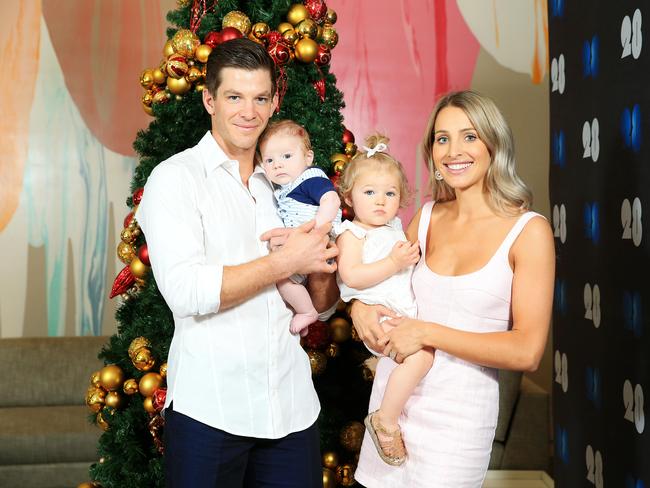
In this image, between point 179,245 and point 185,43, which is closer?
point 179,245

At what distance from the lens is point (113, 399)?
264 centimetres

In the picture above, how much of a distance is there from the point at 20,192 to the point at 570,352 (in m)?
3.85

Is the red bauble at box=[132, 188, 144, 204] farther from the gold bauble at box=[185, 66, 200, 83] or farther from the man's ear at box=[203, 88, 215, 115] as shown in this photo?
the man's ear at box=[203, 88, 215, 115]

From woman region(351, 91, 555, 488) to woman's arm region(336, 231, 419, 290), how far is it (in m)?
0.08

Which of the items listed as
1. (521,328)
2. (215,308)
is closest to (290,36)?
(215,308)

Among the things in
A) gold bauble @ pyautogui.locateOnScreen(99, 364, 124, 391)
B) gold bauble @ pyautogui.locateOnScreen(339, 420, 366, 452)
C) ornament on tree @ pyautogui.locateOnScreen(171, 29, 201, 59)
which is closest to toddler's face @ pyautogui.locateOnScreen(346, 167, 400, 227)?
ornament on tree @ pyautogui.locateOnScreen(171, 29, 201, 59)

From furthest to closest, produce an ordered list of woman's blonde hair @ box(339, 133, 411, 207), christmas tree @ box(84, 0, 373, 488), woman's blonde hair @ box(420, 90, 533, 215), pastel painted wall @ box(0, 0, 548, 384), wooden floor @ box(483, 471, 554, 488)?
pastel painted wall @ box(0, 0, 548, 384), wooden floor @ box(483, 471, 554, 488), christmas tree @ box(84, 0, 373, 488), woman's blonde hair @ box(339, 133, 411, 207), woman's blonde hair @ box(420, 90, 533, 215)

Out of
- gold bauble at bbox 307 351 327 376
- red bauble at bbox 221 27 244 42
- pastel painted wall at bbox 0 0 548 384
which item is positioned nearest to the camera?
red bauble at bbox 221 27 244 42

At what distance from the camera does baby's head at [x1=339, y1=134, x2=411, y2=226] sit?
2.11 metres

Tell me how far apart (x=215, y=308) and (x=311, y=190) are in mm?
450

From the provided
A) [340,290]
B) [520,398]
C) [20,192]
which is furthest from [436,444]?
[20,192]

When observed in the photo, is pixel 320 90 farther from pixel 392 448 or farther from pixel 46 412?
pixel 46 412

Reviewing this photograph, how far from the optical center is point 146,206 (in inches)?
74.2

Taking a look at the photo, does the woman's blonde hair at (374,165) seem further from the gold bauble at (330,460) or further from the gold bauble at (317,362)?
the gold bauble at (330,460)
